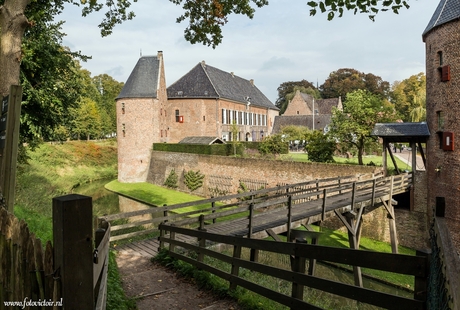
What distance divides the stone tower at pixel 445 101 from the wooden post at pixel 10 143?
12.5m

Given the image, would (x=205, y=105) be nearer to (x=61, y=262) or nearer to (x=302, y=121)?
(x=302, y=121)

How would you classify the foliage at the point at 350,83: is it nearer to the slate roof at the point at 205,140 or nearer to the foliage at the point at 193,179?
the slate roof at the point at 205,140

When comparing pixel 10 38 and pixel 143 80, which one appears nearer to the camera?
pixel 10 38

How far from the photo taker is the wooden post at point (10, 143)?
3.88 meters

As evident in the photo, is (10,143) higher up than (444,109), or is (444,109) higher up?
(444,109)

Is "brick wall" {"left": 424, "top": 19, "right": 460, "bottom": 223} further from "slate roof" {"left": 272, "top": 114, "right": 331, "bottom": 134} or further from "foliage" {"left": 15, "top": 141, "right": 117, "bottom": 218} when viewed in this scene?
"slate roof" {"left": 272, "top": 114, "right": 331, "bottom": 134}

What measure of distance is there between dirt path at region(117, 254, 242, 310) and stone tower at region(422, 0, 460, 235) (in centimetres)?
995

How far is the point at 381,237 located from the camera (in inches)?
587

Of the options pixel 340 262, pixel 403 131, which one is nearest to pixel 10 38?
pixel 340 262

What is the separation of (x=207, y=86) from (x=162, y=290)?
3307 centimetres

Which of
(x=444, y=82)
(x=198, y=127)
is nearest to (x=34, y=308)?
(x=444, y=82)

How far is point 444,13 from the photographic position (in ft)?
39.9

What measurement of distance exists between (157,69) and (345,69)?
4703 centimetres

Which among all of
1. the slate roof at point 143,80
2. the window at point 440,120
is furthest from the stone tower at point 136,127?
the window at point 440,120
